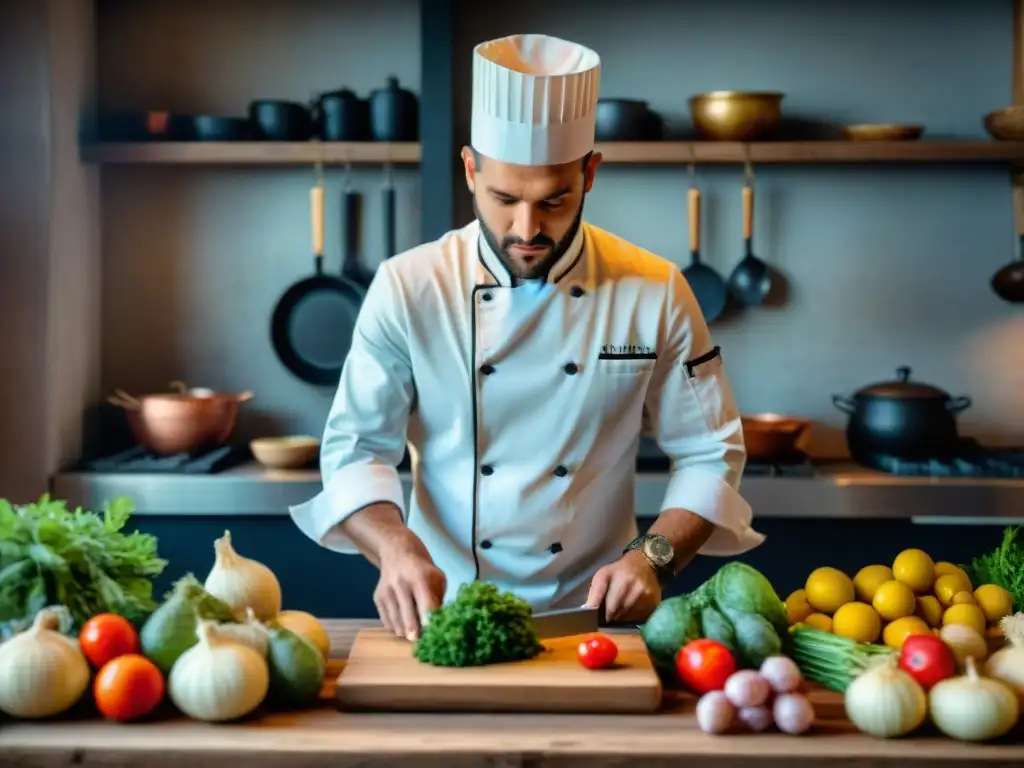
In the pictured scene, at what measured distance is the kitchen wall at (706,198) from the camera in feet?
13.1

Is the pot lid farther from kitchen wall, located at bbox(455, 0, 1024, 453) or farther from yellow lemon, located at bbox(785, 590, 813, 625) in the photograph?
yellow lemon, located at bbox(785, 590, 813, 625)

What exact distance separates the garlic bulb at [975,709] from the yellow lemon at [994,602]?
43 centimetres

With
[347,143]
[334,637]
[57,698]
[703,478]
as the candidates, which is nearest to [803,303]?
[347,143]

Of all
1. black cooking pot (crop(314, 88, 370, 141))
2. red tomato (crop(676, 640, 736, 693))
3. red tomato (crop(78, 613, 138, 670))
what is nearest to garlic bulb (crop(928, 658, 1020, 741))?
red tomato (crop(676, 640, 736, 693))

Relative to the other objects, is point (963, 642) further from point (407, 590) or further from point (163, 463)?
point (163, 463)

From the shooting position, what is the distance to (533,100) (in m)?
2.15

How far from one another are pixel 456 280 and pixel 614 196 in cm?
175

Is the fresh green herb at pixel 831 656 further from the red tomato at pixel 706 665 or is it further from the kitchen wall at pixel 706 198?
the kitchen wall at pixel 706 198

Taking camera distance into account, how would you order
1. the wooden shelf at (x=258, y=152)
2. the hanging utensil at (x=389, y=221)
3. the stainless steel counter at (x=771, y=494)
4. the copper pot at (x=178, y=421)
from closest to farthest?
the stainless steel counter at (x=771, y=494), the copper pot at (x=178, y=421), the wooden shelf at (x=258, y=152), the hanging utensil at (x=389, y=221)

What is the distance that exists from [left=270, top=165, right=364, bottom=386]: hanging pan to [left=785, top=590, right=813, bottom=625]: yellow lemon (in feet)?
7.44

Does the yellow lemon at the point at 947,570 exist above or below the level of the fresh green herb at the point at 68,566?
below

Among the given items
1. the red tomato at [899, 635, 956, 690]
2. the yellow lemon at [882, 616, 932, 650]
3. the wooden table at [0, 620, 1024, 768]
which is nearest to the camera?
the wooden table at [0, 620, 1024, 768]

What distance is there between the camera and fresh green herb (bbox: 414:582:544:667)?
1.68 meters

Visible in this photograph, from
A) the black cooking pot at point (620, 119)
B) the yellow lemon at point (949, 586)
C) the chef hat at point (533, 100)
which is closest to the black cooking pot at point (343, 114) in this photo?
the black cooking pot at point (620, 119)
